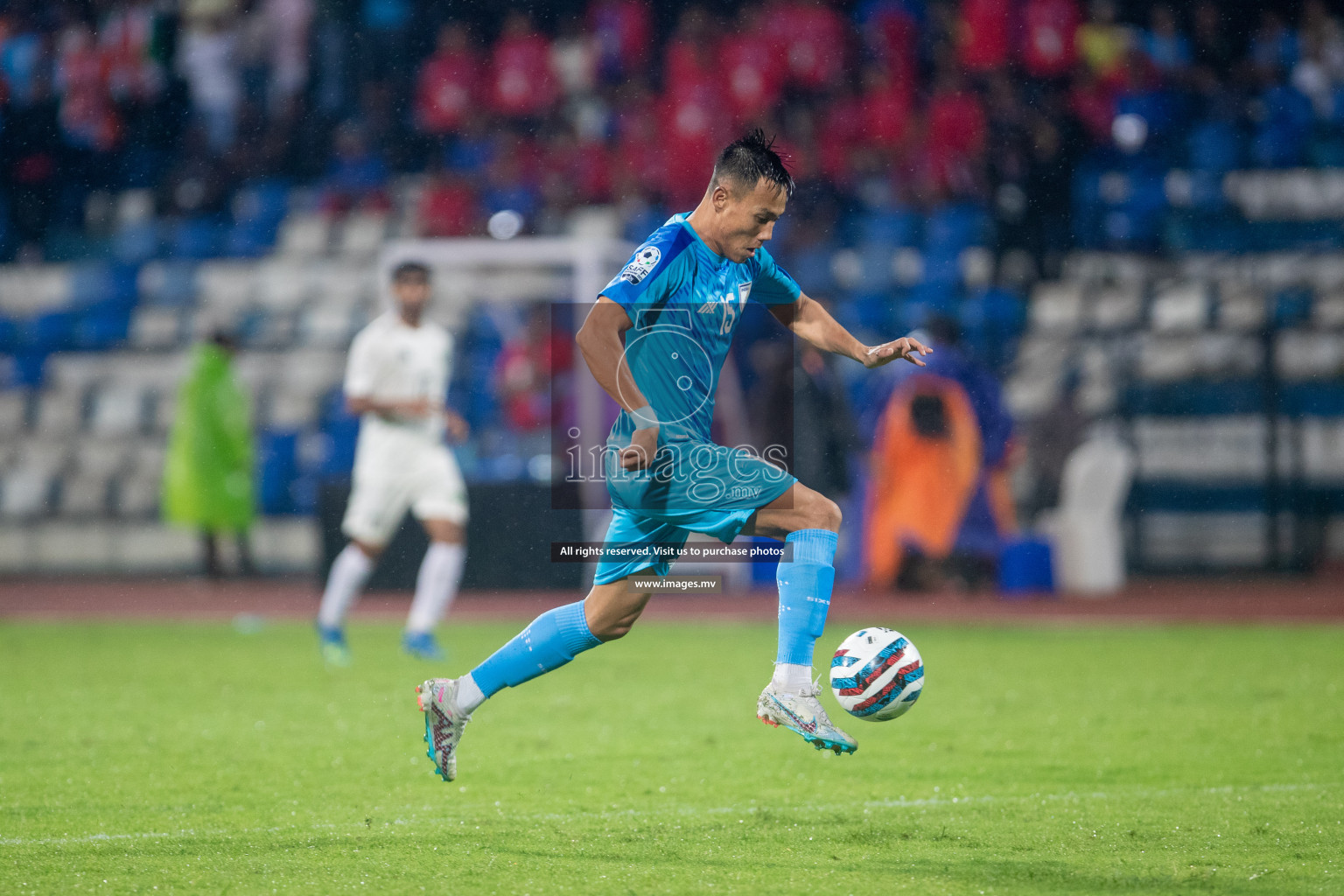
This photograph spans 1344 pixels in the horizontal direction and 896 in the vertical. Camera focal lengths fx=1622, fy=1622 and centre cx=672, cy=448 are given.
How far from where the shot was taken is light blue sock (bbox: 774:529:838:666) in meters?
5.00

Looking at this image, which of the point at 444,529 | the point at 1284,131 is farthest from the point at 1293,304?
the point at 444,529

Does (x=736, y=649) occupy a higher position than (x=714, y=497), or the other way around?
(x=714, y=497)

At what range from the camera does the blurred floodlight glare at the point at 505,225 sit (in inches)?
678

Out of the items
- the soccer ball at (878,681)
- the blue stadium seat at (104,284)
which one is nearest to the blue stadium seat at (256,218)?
the blue stadium seat at (104,284)

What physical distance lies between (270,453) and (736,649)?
7799 mm

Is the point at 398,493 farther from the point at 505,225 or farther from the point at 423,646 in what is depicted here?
the point at 505,225

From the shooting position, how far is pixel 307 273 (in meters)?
19.1

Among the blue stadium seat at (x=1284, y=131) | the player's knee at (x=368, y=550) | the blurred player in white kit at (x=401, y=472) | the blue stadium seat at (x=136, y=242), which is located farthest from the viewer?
the blue stadium seat at (x=136, y=242)

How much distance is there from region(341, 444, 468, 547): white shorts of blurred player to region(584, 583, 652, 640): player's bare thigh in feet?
15.2

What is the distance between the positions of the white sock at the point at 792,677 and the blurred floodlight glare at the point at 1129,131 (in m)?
13.7

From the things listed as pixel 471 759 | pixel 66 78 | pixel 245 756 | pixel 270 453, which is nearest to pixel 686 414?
pixel 471 759

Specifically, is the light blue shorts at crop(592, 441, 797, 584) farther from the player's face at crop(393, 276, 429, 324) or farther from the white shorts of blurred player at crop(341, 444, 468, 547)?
the white shorts of blurred player at crop(341, 444, 468, 547)

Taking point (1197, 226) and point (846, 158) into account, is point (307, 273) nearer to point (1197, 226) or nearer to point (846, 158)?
point (846, 158)

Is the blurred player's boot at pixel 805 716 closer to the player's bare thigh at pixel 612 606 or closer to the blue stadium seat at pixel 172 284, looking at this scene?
the player's bare thigh at pixel 612 606
